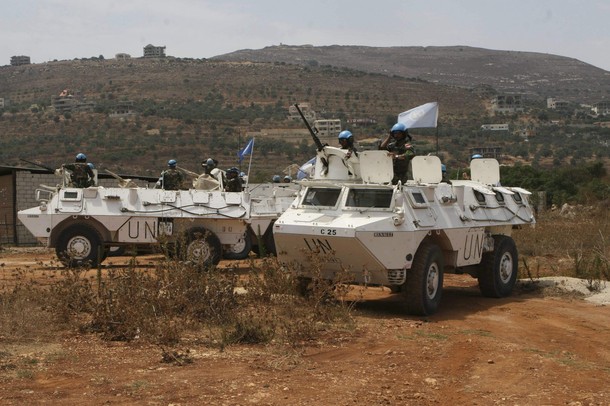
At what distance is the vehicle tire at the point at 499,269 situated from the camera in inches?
564

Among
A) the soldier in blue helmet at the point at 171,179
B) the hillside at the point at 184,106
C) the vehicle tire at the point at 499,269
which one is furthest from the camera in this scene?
the hillside at the point at 184,106

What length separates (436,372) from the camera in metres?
8.77

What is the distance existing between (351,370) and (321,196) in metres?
4.27

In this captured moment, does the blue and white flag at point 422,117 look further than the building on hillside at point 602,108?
No

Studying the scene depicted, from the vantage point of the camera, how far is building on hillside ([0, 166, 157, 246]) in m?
25.8

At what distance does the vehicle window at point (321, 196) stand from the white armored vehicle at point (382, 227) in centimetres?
1

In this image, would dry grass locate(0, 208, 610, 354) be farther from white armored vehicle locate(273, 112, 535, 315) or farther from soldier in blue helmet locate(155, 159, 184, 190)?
soldier in blue helmet locate(155, 159, 184, 190)

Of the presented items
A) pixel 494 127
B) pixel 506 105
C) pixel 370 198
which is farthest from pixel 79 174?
pixel 506 105

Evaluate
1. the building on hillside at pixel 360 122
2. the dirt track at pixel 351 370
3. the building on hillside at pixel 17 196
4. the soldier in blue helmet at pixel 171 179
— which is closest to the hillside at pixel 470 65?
the building on hillside at pixel 360 122

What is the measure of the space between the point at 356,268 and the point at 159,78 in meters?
69.3

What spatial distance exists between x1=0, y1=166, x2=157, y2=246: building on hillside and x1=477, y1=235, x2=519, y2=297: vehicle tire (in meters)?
12.9

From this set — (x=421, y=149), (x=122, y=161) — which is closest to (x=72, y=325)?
(x=421, y=149)

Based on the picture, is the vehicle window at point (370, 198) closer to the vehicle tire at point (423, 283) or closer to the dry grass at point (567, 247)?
the vehicle tire at point (423, 283)

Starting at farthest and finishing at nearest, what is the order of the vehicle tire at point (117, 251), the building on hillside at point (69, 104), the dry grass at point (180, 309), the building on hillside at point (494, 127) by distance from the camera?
the building on hillside at point (69, 104) < the building on hillside at point (494, 127) < the vehicle tire at point (117, 251) < the dry grass at point (180, 309)
